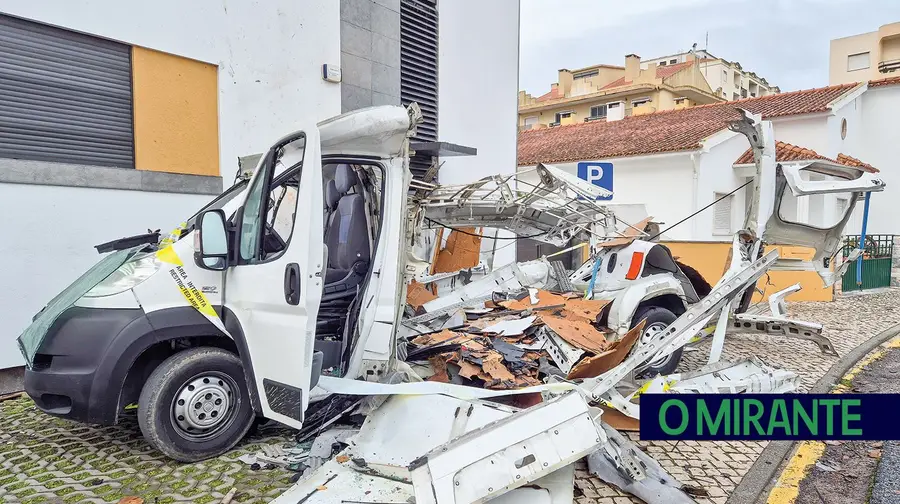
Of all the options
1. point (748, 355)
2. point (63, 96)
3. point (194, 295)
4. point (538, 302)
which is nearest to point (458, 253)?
point (538, 302)

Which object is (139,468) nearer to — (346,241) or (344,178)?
(346,241)

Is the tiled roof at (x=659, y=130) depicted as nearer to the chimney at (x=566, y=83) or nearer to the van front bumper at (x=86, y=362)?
the van front bumper at (x=86, y=362)

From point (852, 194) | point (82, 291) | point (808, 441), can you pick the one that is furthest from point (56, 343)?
point (852, 194)

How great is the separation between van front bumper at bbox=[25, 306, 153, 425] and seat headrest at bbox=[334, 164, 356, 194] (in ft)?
5.79

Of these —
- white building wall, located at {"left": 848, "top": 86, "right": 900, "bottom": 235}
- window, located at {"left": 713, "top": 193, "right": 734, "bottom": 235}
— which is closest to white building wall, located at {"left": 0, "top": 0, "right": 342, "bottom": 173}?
window, located at {"left": 713, "top": 193, "right": 734, "bottom": 235}

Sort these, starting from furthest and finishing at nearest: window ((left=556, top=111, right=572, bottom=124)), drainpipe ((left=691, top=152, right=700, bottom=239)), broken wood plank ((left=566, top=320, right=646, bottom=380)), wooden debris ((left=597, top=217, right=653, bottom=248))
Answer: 1. window ((left=556, top=111, right=572, bottom=124))
2. drainpipe ((left=691, top=152, right=700, bottom=239))
3. wooden debris ((left=597, top=217, right=653, bottom=248))
4. broken wood plank ((left=566, top=320, right=646, bottom=380))

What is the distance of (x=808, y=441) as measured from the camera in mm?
4488

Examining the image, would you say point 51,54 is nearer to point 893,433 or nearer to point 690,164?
point 893,433

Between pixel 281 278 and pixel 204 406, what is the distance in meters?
1.25

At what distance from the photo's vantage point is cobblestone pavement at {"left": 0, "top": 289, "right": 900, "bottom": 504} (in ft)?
11.8

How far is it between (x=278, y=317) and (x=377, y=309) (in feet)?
2.38

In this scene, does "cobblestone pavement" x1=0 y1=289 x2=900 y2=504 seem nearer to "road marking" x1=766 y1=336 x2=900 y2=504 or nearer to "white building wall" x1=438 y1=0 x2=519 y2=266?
"road marking" x1=766 y1=336 x2=900 y2=504

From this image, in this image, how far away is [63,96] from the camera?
614 centimetres

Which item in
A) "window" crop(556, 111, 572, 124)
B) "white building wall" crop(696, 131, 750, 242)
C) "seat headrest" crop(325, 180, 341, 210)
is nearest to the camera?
"seat headrest" crop(325, 180, 341, 210)
